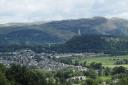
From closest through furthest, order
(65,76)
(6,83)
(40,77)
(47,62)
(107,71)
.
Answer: (6,83)
(40,77)
(65,76)
(107,71)
(47,62)

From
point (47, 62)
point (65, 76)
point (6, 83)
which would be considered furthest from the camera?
point (47, 62)

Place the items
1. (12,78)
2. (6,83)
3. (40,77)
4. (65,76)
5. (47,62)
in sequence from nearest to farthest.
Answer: (6,83) → (12,78) → (40,77) → (65,76) → (47,62)

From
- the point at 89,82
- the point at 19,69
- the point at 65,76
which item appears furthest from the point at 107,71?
the point at 19,69

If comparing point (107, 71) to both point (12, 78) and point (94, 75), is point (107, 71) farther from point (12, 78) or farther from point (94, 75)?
point (12, 78)

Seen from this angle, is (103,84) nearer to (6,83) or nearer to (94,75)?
(94,75)

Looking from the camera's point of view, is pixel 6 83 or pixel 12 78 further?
pixel 12 78

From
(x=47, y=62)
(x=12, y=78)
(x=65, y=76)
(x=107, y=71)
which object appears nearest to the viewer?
(x=12, y=78)

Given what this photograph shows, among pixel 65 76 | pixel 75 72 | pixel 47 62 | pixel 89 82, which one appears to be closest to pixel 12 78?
pixel 89 82

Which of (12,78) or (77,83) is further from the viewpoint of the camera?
(77,83)

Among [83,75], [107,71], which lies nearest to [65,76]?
[83,75]
